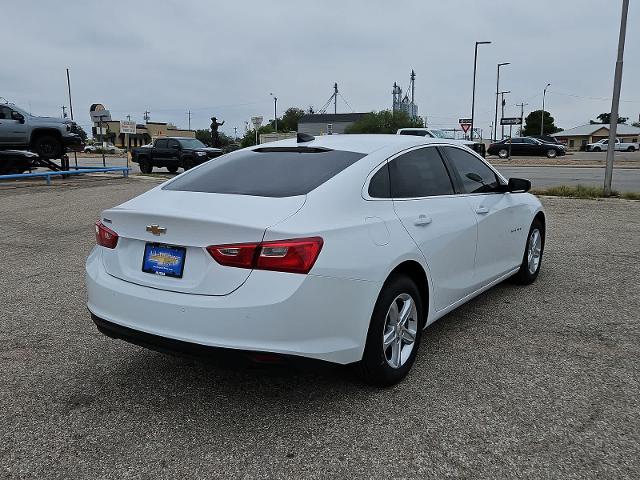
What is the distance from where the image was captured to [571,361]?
3850 millimetres

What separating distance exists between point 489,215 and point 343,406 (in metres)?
2.22

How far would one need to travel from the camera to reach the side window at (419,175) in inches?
147

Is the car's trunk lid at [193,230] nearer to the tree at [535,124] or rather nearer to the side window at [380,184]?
the side window at [380,184]

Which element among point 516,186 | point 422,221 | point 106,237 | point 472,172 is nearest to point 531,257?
point 516,186

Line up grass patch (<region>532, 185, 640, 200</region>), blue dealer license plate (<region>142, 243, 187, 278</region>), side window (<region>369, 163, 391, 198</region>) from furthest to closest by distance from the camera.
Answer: grass patch (<region>532, 185, 640, 200</region>), side window (<region>369, 163, 391, 198</region>), blue dealer license plate (<region>142, 243, 187, 278</region>)

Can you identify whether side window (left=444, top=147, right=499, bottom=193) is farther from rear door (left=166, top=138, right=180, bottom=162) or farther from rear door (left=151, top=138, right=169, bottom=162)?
rear door (left=151, top=138, right=169, bottom=162)

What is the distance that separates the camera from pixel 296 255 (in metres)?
2.79

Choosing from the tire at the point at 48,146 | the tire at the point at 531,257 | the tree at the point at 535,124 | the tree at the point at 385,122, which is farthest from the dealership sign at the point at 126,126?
the tree at the point at 535,124

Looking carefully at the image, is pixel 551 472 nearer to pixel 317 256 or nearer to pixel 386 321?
pixel 386 321

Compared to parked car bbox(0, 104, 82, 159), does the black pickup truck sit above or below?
below

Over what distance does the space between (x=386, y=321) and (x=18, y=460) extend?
2.06 metres

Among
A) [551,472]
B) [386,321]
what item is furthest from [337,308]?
[551,472]

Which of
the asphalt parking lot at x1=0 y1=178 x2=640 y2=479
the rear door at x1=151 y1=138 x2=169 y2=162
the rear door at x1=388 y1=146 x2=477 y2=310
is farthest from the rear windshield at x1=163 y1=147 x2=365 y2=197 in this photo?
the rear door at x1=151 y1=138 x2=169 y2=162

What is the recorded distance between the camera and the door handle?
3.62 metres
